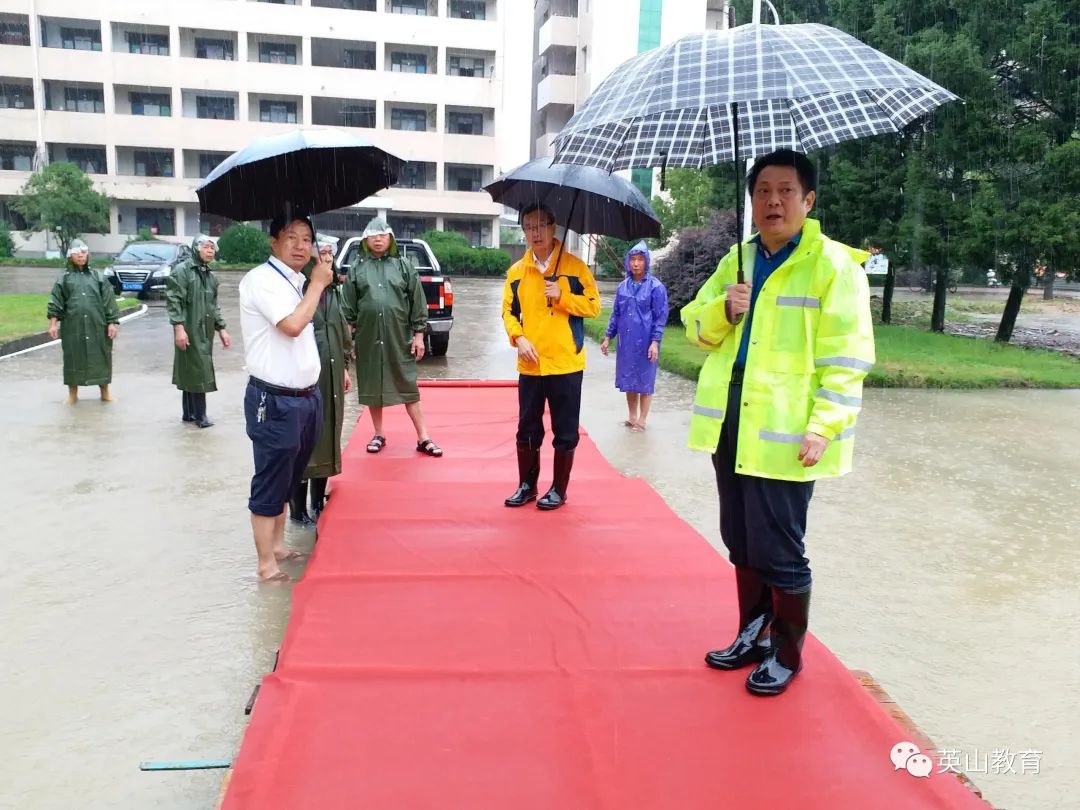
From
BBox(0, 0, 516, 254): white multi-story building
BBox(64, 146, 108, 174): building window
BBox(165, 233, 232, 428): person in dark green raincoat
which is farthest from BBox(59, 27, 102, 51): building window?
BBox(165, 233, 232, 428): person in dark green raincoat

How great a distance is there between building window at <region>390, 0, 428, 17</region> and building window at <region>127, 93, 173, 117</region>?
1176 cm

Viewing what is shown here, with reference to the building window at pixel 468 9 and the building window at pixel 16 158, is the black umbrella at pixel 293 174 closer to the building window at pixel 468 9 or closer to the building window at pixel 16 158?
the building window at pixel 468 9

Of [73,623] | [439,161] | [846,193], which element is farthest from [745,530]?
[439,161]

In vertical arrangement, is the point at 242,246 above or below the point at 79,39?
below

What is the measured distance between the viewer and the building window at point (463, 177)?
145ft

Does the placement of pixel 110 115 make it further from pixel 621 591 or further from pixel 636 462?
pixel 621 591

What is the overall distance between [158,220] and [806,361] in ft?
147

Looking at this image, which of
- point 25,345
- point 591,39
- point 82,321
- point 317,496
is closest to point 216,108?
point 591,39

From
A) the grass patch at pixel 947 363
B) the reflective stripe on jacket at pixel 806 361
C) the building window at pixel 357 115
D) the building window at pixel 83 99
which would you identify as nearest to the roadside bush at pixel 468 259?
the building window at pixel 357 115

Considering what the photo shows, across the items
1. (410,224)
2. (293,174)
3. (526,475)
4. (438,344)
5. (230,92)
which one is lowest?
(526,475)

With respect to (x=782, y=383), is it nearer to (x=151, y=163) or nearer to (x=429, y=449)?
(x=429, y=449)

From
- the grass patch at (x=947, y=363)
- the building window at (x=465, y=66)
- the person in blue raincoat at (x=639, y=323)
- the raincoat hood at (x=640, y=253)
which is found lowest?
the grass patch at (x=947, y=363)

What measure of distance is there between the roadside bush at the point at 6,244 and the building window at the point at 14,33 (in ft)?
32.5

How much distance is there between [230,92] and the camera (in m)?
41.1
